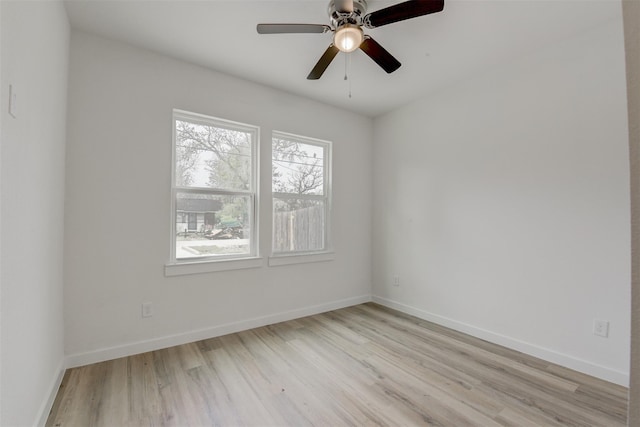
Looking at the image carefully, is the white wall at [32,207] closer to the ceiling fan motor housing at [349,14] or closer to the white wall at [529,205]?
the ceiling fan motor housing at [349,14]

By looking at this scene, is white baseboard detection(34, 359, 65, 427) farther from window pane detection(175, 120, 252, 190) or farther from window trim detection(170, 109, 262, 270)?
window pane detection(175, 120, 252, 190)

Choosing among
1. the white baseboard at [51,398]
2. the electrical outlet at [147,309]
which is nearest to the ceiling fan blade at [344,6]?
the electrical outlet at [147,309]

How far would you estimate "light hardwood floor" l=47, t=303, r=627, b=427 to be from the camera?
1.78 meters

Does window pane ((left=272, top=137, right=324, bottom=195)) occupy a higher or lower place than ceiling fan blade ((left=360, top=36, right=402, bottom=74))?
lower

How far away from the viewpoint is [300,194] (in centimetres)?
363

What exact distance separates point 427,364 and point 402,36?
106 inches

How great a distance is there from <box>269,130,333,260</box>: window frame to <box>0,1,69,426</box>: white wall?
185 centimetres

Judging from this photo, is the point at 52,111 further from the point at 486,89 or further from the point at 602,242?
the point at 602,242

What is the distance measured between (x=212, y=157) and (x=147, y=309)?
1534 millimetres

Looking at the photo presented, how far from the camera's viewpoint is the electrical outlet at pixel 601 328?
7.22 feet

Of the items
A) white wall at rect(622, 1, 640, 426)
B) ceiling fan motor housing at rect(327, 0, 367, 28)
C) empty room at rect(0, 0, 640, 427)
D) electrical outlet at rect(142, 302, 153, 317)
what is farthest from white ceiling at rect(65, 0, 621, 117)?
electrical outlet at rect(142, 302, 153, 317)

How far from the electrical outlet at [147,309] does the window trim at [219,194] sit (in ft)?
0.95

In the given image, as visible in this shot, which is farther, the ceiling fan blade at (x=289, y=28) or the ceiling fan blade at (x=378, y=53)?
the ceiling fan blade at (x=378, y=53)

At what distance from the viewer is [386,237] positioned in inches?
158
